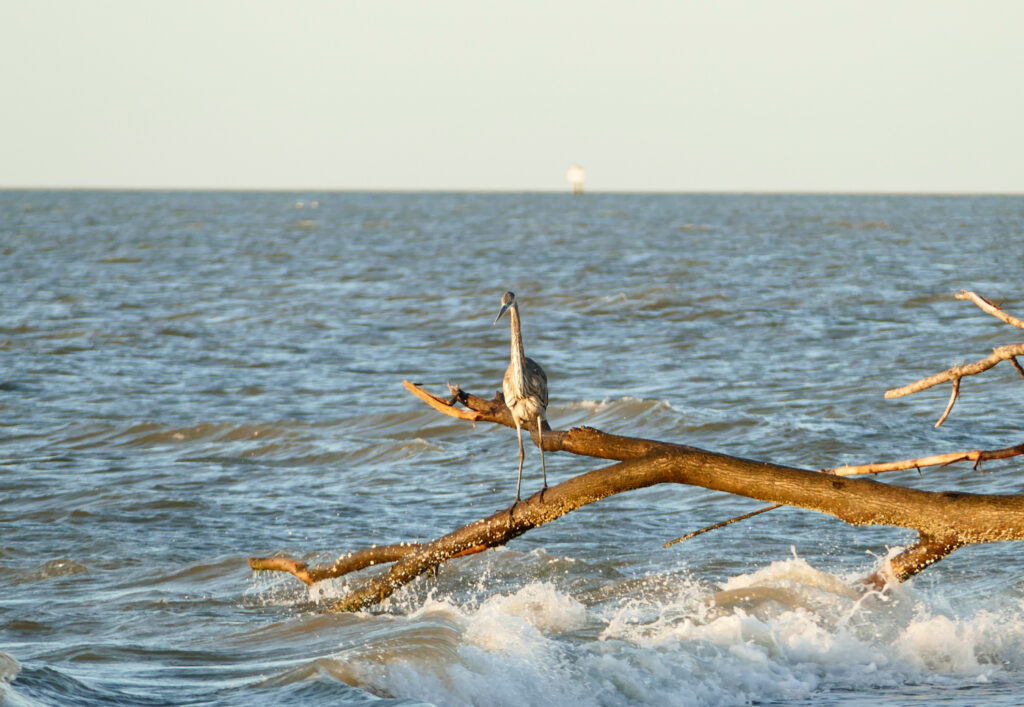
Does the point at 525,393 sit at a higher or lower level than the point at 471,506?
higher

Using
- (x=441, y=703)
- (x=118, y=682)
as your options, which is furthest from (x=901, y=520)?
(x=118, y=682)

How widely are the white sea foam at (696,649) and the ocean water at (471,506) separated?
0.08 ft

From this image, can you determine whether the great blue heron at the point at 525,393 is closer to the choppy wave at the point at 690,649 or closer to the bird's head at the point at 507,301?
the bird's head at the point at 507,301

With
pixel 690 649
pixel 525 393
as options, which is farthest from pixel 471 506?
pixel 525 393

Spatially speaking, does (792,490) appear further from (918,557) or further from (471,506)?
(471,506)

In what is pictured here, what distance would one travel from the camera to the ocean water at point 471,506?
8.05 metres

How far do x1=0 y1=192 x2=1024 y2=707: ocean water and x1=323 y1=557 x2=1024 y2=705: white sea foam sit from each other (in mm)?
23

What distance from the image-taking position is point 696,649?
8.36 metres

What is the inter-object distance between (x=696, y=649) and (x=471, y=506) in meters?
4.72

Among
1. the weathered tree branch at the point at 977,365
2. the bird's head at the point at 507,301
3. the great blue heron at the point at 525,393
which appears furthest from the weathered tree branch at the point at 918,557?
the bird's head at the point at 507,301

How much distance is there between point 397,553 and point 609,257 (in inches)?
1749

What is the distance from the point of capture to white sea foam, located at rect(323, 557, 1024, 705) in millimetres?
Answer: 7770

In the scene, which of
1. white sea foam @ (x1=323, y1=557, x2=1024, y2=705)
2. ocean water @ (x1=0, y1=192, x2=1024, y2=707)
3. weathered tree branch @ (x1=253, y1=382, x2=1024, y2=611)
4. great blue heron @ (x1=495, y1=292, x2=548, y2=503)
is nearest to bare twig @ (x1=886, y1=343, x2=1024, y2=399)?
weathered tree branch @ (x1=253, y1=382, x2=1024, y2=611)

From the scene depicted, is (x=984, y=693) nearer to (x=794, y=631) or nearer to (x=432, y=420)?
(x=794, y=631)
